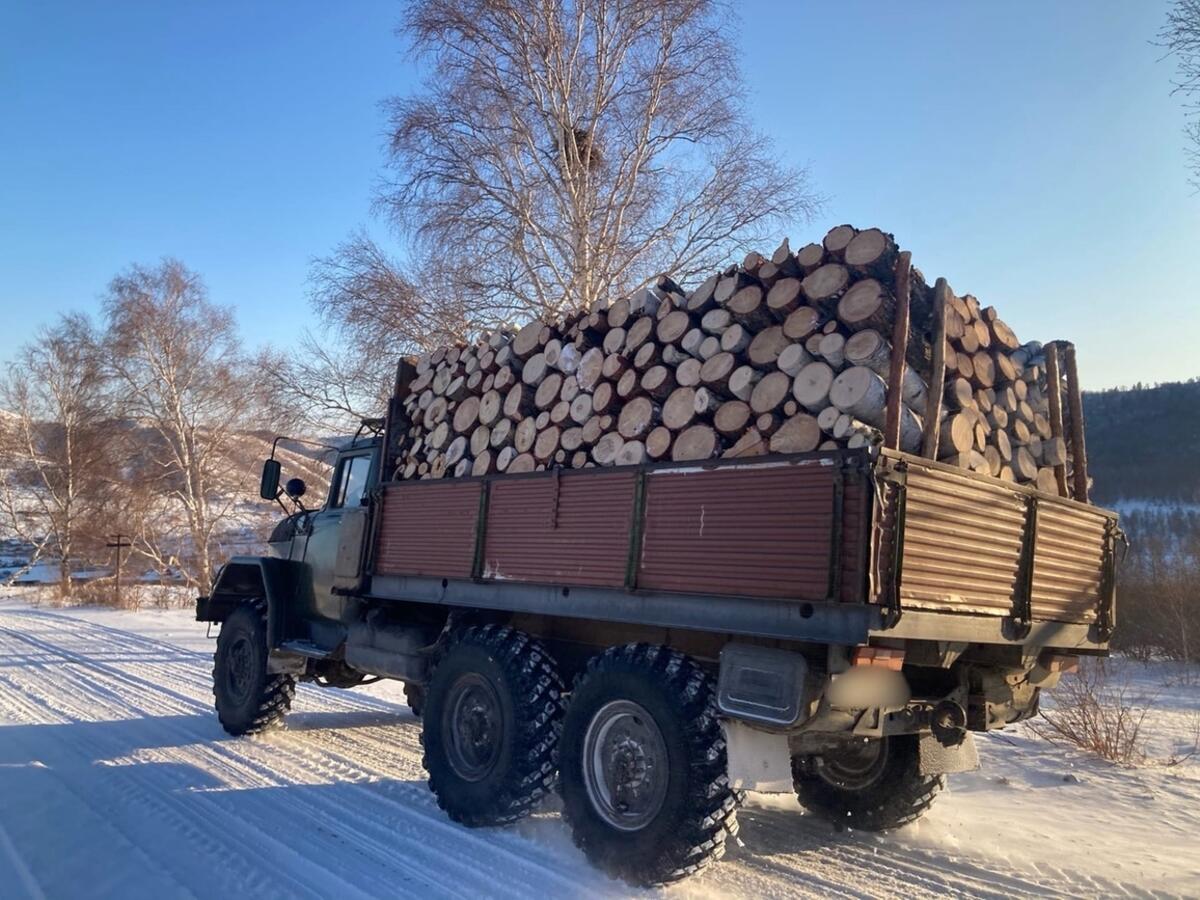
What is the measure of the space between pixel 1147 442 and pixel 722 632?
46.2 metres

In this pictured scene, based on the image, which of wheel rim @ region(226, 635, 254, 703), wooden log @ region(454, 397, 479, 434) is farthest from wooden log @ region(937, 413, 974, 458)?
wheel rim @ region(226, 635, 254, 703)

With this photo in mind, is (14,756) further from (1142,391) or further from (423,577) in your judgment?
(1142,391)

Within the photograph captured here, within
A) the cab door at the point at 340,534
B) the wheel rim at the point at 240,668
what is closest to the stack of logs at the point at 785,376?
the cab door at the point at 340,534

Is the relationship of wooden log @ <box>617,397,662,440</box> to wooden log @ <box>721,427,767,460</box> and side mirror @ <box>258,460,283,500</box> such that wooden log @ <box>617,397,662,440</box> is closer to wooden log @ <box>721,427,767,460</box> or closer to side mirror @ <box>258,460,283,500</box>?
wooden log @ <box>721,427,767,460</box>

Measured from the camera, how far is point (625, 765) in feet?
13.8

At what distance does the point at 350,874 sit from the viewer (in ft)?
13.3

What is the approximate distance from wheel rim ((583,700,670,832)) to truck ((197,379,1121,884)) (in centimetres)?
Result: 1

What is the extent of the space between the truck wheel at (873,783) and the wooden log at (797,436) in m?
2.08

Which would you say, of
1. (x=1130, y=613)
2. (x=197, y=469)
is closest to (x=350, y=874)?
(x=1130, y=613)

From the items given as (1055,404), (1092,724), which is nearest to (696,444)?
(1055,404)

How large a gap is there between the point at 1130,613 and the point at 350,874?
15.9 m

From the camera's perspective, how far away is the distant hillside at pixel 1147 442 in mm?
35906

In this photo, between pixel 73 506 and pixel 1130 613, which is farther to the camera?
pixel 73 506

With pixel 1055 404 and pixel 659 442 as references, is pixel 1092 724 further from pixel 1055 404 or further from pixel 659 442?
pixel 659 442
